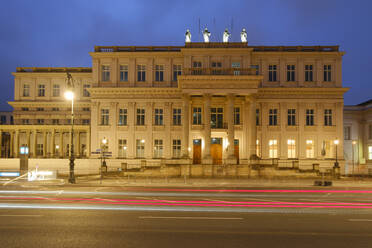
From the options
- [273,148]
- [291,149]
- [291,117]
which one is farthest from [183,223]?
[291,117]

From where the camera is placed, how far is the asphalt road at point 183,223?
366 inches

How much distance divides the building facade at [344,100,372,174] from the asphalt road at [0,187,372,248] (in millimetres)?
38462

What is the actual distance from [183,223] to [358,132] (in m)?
49.3

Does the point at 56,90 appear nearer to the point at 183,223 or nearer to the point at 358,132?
the point at 183,223

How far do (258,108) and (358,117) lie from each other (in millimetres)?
20524

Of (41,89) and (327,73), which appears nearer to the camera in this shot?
(327,73)

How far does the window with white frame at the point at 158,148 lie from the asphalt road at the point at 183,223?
26676 mm

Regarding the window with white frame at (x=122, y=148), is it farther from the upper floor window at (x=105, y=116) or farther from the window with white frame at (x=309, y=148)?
the window with white frame at (x=309, y=148)

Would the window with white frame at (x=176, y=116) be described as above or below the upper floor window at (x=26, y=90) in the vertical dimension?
below

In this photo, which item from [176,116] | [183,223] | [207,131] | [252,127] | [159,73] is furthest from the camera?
[159,73]

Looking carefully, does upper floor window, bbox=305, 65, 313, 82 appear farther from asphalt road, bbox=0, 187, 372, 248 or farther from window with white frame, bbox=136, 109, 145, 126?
asphalt road, bbox=0, 187, 372, 248

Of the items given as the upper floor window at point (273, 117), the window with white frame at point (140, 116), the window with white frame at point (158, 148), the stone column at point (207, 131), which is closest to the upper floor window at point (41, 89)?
the window with white frame at point (140, 116)

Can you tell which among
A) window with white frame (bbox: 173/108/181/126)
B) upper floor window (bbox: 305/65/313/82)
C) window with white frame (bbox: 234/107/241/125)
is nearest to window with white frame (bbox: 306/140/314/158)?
upper floor window (bbox: 305/65/313/82)

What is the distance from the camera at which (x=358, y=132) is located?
170ft
